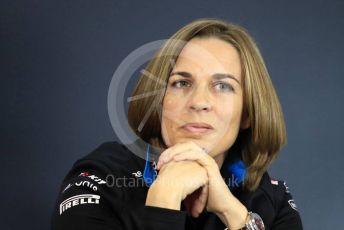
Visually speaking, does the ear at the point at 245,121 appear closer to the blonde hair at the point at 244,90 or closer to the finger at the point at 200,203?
the blonde hair at the point at 244,90

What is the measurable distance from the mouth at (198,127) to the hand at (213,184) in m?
0.05

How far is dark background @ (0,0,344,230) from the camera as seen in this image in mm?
1258

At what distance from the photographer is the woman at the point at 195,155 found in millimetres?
A: 870

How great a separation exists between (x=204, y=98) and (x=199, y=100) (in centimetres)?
1

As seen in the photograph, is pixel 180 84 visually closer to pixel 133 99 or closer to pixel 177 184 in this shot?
pixel 133 99

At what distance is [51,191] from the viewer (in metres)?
1.31

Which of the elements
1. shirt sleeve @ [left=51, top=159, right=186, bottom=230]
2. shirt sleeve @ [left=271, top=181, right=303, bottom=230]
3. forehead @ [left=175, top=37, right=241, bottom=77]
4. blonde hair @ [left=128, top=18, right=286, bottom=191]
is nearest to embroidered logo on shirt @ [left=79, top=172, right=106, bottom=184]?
shirt sleeve @ [left=51, top=159, right=186, bottom=230]

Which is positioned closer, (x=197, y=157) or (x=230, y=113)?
(x=197, y=157)

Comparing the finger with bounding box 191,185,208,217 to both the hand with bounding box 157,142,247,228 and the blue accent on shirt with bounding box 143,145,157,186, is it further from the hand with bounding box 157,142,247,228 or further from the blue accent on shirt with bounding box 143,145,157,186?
the blue accent on shirt with bounding box 143,145,157,186

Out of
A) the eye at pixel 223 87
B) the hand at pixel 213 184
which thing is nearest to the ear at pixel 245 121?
the eye at pixel 223 87

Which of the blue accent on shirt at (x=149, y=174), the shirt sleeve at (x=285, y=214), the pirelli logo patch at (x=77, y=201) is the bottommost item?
the shirt sleeve at (x=285, y=214)

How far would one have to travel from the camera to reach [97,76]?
4.36 ft

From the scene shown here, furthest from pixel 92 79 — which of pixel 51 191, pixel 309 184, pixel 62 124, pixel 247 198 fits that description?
pixel 309 184

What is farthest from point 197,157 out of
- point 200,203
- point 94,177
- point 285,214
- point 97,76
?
point 97,76
